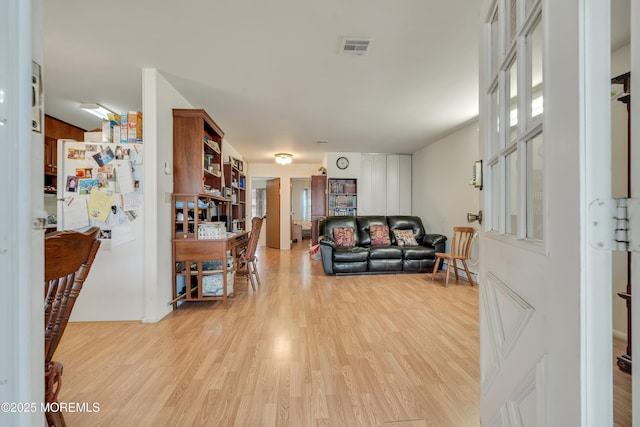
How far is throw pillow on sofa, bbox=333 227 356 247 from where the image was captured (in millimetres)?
4867

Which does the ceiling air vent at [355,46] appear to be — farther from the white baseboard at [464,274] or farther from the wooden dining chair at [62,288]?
the white baseboard at [464,274]

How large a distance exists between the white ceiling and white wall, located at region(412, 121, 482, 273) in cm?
61

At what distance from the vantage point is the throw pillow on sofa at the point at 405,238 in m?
4.88

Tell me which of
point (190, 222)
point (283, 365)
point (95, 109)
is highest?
point (95, 109)

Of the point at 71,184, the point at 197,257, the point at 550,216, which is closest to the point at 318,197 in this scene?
the point at 197,257

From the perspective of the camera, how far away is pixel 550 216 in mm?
609

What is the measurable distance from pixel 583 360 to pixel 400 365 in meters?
1.52

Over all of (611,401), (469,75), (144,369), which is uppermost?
(469,75)

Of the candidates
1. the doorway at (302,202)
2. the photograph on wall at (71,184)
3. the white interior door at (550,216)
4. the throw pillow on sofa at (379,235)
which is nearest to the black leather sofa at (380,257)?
the throw pillow on sofa at (379,235)

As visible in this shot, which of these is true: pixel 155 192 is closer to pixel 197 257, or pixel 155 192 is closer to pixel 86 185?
pixel 86 185

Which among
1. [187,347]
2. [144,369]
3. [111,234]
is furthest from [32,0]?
[111,234]

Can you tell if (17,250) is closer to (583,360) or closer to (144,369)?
(583,360)

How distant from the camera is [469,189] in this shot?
4109 millimetres

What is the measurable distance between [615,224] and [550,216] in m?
0.14
